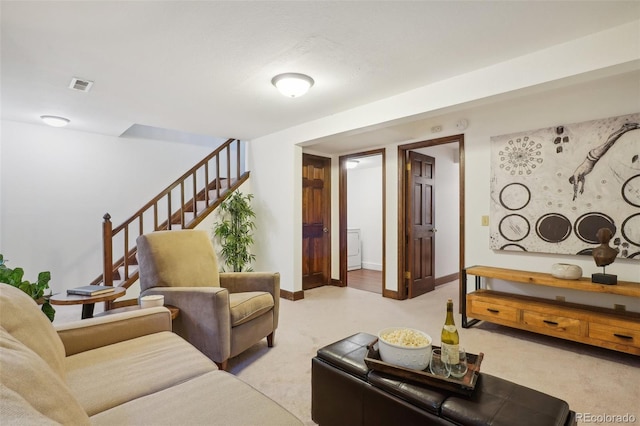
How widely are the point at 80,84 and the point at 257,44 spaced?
1.81 meters

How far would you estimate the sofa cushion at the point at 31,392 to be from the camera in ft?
1.78

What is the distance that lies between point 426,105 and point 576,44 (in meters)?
1.06

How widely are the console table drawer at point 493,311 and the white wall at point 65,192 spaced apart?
4736 millimetres

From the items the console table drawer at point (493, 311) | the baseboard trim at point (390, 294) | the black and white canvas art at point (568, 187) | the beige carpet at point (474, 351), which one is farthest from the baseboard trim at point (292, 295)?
the black and white canvas art at point (568, 187)

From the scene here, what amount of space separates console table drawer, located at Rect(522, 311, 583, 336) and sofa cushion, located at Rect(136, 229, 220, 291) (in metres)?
2.76

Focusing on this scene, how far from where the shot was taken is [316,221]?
4.96 m

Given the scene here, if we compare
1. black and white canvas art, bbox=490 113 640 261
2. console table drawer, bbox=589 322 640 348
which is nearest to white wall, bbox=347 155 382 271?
black and white canvas art, bbox=490 113 640 261

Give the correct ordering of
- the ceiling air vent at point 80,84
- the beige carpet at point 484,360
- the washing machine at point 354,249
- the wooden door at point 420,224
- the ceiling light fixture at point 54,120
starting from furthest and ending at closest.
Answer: the washing machine at point 354,249, the wooden door at point 420,224, the ceiling light fixture at point 54,120, the ceiling air vent at point 80,84, the beige carpet at point 484,360

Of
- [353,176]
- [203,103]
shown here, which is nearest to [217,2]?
[203,103]

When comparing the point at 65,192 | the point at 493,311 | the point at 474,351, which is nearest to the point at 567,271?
the point at 493,311

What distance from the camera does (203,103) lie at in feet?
10.8

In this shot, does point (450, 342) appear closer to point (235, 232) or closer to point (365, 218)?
point (235, 232)

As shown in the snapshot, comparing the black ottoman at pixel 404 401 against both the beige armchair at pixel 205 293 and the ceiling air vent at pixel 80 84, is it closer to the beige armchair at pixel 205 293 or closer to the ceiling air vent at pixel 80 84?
the beige armchair at pixel 205 293

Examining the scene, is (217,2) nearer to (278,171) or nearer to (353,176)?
(278,171)
